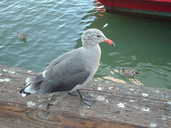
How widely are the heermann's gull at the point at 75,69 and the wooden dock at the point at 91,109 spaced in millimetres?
151

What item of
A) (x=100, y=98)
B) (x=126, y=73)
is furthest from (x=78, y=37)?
(x=100, y=98)

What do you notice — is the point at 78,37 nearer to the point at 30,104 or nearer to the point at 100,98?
the point at 100,98

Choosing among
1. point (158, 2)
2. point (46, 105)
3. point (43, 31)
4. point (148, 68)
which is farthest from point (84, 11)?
point (46, 105)

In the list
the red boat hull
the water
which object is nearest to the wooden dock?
the water

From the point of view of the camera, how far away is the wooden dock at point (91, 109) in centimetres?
167

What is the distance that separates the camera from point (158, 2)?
22.0 ft

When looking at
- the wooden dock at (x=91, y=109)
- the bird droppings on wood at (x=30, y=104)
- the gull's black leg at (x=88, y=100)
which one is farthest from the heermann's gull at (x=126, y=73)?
the bird droppings on wood at (x=30, y=104)

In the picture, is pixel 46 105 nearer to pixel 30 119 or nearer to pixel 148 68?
pixel 30 119

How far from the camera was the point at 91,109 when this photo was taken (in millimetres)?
1835

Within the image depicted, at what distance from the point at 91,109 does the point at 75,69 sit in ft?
1.93

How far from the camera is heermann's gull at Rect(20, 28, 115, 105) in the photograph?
2.12 m

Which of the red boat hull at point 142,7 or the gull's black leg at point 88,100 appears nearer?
the gull's black leg at point 88,100

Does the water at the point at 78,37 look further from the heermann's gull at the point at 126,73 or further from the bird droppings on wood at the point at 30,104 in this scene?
the bird droppings on wood at the point at 30,104

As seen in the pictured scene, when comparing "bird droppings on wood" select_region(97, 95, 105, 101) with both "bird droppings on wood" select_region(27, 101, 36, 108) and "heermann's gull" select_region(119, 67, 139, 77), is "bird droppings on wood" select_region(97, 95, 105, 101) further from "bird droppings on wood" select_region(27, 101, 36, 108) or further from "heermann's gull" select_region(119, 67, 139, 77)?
"heermann's gull" select_region(119, 67, 139, 77)
